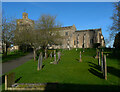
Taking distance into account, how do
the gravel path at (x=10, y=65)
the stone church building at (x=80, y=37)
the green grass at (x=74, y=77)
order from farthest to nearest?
the stone church building at (x=80, y=37) < the gravel path at (x=10, y=65) < the green grass at (x=74, y=77)

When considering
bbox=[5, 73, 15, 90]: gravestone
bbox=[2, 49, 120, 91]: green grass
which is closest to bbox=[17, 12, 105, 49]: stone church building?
bbox=[2, 49, 120, 91]: green grass

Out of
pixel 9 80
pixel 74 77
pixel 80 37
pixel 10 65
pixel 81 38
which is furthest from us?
pixel 80 37

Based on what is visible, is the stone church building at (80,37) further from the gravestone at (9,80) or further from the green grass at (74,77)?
the gravestone at (9,80)

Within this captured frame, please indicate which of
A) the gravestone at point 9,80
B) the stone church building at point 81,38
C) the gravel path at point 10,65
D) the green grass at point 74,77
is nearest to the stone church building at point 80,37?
the stone church building at point 81,38

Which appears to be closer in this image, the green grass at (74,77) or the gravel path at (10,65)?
the green grass at (74,77)

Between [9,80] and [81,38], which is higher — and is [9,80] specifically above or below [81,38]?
below

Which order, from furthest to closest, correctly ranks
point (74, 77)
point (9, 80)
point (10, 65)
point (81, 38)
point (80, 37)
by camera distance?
point (80, 37), point (81, 38), point (10, 65), point (74, 77), point (9, 80)

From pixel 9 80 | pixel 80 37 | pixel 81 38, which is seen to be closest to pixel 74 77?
pixel 9 80

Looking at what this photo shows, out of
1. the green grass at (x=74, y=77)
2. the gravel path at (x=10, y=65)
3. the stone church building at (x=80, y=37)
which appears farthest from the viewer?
the stone church building at (x=80, y=37)

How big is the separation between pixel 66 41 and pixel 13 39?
104 ft

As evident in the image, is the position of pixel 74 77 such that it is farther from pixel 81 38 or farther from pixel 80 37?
pixel 80 37

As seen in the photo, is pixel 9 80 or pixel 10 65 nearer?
pixel 9 80

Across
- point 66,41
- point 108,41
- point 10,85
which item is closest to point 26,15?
point 66,41

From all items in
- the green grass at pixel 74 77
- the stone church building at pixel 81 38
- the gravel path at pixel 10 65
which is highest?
the stone church building at pixel 81 38
